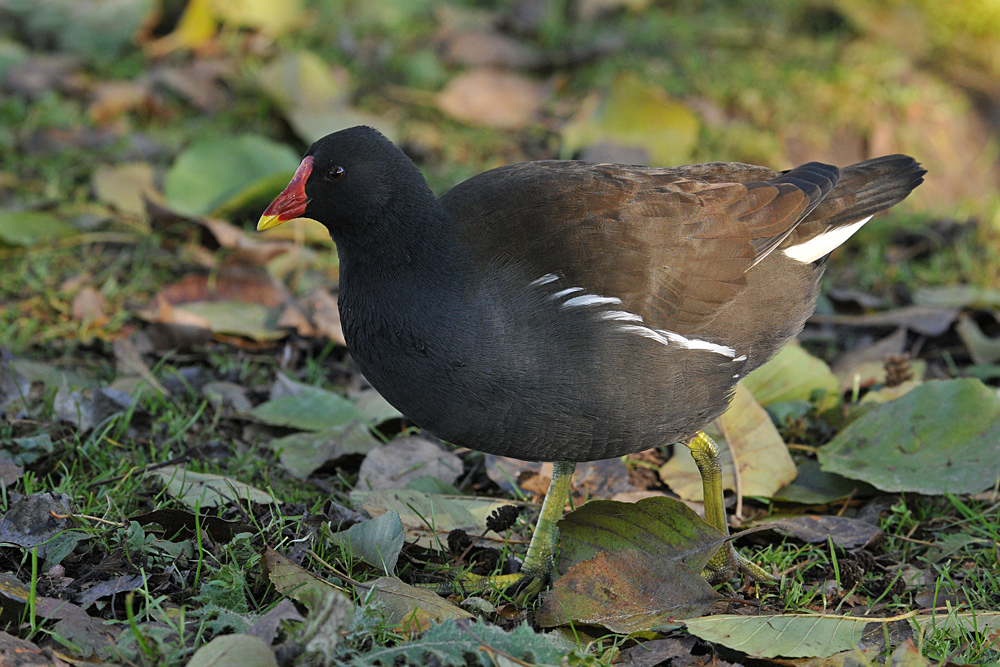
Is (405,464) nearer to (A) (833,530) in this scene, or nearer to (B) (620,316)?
(B) (620,316)

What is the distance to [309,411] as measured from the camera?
3623mm

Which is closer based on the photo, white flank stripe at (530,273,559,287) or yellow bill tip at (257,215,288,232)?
white flank stripe at (530,273,559,287)

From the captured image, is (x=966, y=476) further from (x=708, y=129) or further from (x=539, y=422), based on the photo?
(x=708, y=129)

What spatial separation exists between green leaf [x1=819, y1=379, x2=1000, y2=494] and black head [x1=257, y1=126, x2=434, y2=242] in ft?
5.66

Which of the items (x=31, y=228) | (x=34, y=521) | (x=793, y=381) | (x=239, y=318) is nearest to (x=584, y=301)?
(x=793, y=381)

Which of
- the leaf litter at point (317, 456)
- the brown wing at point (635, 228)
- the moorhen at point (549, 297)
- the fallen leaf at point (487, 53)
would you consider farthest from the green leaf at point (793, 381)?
the fallen leaf at point (487, 53)

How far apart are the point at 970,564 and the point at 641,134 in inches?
124

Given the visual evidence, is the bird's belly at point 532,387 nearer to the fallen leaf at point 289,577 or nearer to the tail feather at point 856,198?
the fallen leaf at point 289,577

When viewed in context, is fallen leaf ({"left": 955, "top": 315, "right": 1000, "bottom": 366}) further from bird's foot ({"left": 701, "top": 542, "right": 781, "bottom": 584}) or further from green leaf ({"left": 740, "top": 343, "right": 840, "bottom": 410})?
bird's foot ({"left": 701, "top": 542, "right": 781, "bottom": 584})

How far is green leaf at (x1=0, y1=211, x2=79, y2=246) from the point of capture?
14.4ft

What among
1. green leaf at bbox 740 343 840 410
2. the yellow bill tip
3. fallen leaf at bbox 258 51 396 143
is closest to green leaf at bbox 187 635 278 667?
the yellow bill tip

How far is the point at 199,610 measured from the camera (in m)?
2.35

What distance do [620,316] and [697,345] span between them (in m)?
0.30

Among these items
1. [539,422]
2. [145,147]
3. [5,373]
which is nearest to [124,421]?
[5,373]
